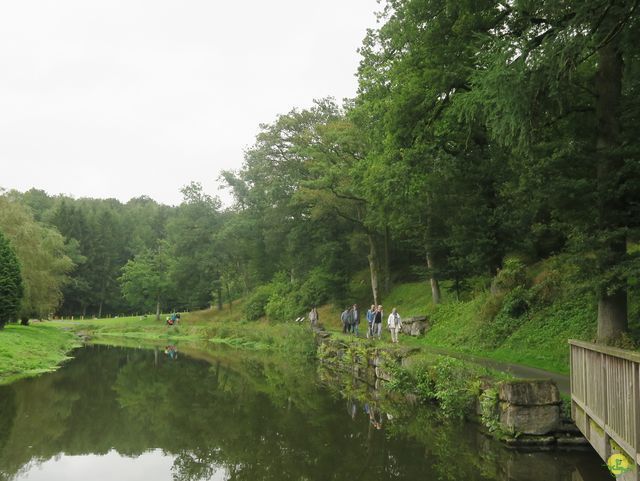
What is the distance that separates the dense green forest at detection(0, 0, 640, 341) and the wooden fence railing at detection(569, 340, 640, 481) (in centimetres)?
284

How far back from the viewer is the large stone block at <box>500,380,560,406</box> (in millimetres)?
9602

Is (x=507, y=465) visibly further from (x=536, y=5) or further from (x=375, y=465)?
(x=536, y=5)

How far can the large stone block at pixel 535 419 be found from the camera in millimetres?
9547

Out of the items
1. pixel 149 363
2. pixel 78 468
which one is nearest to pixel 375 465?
pixel 78 468

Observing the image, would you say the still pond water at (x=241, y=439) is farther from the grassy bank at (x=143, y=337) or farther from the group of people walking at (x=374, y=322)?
the grassy bank at (x=143, y=337)

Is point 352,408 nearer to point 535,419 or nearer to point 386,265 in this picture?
point 535,419

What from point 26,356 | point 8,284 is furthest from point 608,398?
point 8,284

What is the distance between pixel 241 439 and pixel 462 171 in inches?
495

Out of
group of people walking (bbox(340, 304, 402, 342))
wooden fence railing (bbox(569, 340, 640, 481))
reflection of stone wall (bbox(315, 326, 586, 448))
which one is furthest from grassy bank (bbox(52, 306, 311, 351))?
wooden fence railing (bbox(569, 340, 640, 481))

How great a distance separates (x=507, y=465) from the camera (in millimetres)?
8539

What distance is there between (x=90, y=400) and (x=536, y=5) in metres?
15.1

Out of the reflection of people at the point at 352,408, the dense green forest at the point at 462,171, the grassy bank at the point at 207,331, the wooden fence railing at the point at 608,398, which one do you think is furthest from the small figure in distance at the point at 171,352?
the wooden fence railing at the point at 608,398

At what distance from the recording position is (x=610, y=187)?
37.6 feet

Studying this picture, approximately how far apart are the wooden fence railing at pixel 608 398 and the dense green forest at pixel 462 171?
112 inches
